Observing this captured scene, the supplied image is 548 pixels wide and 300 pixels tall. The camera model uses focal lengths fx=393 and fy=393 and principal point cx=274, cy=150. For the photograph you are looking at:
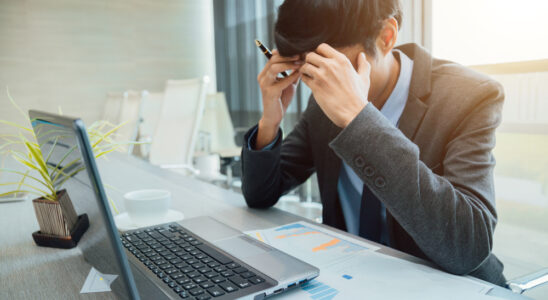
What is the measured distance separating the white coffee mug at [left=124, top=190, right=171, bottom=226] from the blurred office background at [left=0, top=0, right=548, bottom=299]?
51.4 inches

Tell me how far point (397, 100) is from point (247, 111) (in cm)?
382

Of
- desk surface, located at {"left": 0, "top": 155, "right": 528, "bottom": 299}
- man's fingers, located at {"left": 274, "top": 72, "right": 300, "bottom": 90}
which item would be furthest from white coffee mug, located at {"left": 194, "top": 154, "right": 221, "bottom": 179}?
man's fingers, located at {"left": 274, "top": 72, "right": 300, "bottom": 90}

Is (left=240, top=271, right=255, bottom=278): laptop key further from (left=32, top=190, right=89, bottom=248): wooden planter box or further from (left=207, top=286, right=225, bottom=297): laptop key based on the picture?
(left=32, top=190, right=89, bottom=248): wooden planter box

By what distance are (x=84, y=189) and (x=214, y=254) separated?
0.68 feet

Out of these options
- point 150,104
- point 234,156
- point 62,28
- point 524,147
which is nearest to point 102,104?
point 62,28

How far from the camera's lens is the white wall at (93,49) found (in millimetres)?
4719

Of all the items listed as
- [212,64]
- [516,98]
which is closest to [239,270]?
[516,98]

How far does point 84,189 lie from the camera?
47 centimetres

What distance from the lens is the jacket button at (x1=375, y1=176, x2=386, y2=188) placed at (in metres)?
0.63

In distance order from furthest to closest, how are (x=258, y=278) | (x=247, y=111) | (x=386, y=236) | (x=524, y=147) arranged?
(x=247, y=111) < (x=524, y=147) < (x=386, y=236) < (x=258, y=278)

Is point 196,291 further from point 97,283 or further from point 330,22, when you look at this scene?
point 330,22

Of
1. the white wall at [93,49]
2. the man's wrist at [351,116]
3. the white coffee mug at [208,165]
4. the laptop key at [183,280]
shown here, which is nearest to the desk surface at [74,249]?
the laptop key at [183,280]

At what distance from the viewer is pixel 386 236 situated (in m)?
0.93

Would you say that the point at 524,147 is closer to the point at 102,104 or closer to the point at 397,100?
the point at 397,100
